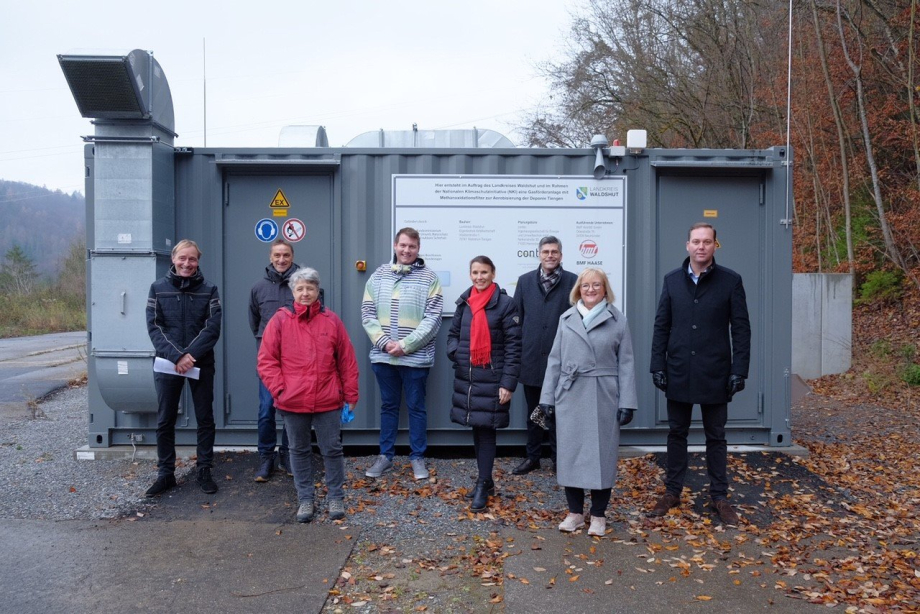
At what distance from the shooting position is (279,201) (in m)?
7.29

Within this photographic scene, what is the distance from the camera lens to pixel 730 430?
732 centimetres

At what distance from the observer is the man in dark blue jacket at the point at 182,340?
5.98 meters

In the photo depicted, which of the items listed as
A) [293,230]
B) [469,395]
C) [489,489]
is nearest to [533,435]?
[489,489]

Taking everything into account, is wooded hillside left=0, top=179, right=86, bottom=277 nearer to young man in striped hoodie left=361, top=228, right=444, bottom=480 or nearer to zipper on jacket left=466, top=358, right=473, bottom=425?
young man in striped hoodie left=361, top=228, right=444, bottom=480

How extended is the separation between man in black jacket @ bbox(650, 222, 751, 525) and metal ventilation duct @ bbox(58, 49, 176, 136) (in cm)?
484

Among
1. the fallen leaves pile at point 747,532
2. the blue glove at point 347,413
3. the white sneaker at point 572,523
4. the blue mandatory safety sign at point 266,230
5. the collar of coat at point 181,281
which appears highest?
the blue mandatory safety sign at point 266,230

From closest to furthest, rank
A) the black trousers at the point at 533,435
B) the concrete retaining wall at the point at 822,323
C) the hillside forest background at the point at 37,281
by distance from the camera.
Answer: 1. the black trousers at the point at 533,435
2. the concrete retaining wall at the point at 822,323
3. the hillside forest background at the point at 37,281

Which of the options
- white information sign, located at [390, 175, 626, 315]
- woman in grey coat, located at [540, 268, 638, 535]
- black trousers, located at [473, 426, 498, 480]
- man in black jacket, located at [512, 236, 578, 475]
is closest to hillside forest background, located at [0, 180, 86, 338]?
white information sign, located at [390, 175, 626, 315]

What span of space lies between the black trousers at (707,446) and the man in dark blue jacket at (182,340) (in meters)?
3.63

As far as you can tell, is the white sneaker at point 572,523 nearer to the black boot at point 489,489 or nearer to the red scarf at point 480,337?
the black boot at point 489,489

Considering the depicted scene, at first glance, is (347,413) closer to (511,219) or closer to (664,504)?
(664,504)

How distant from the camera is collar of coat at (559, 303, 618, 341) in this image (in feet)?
17.0

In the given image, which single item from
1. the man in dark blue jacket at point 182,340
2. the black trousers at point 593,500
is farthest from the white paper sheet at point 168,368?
the black trousers at point 593,500

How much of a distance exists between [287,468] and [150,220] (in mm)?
2556
